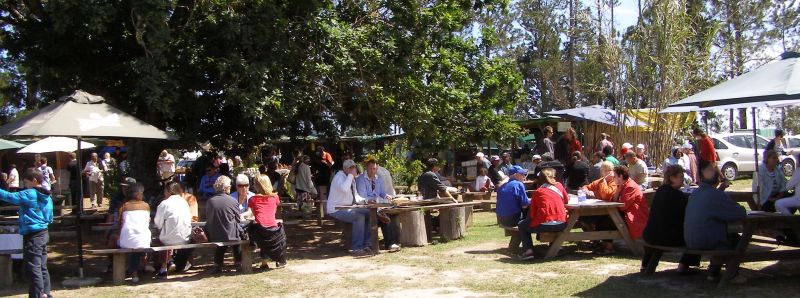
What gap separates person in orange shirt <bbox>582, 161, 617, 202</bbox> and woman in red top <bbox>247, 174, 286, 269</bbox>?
4.06m

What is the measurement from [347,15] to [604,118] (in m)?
8.21

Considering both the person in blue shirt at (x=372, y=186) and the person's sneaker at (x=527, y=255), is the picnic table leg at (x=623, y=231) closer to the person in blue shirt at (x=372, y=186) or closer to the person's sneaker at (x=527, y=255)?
the person's sneaker at (x=527, y=255)

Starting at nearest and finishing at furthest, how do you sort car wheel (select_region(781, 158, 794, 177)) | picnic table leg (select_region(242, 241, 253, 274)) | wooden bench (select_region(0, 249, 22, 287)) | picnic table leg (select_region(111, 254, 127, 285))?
picnic table leg (select_region(111, 254, 127, 285)) < wooden bench (select_region(0, 249, 22, 287)) < picnic table leg (select_region(242, 241, 253, 274)) < car wheel (select_region(781, 158, 794, 177))

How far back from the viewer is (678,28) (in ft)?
54.3

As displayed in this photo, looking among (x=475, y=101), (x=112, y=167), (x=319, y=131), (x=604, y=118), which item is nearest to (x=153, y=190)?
(x=319, y=131)

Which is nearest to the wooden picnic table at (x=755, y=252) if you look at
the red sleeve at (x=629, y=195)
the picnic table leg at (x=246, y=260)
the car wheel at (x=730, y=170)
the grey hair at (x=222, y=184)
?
the red sleeve at (x=629, y=195)

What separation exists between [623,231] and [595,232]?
13.4 inches

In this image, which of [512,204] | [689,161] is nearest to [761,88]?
[512,204]

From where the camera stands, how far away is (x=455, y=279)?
25.2 feet

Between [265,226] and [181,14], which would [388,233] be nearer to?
[265,226]

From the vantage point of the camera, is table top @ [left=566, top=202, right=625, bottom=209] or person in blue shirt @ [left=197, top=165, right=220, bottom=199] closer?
table top @ [left=566, top=202, right=625, bottom=209]

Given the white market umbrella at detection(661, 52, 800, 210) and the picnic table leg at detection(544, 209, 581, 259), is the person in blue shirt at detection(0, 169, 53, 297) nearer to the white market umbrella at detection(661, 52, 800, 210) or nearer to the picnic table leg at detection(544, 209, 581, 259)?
the picnic table leg at detection(544, 209, 581, 259)

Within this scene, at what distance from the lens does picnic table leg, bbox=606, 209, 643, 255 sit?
27.9 feet

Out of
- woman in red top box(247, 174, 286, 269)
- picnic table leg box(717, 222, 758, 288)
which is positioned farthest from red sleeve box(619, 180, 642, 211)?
woman in red top box(247, 174, 286, 269)
